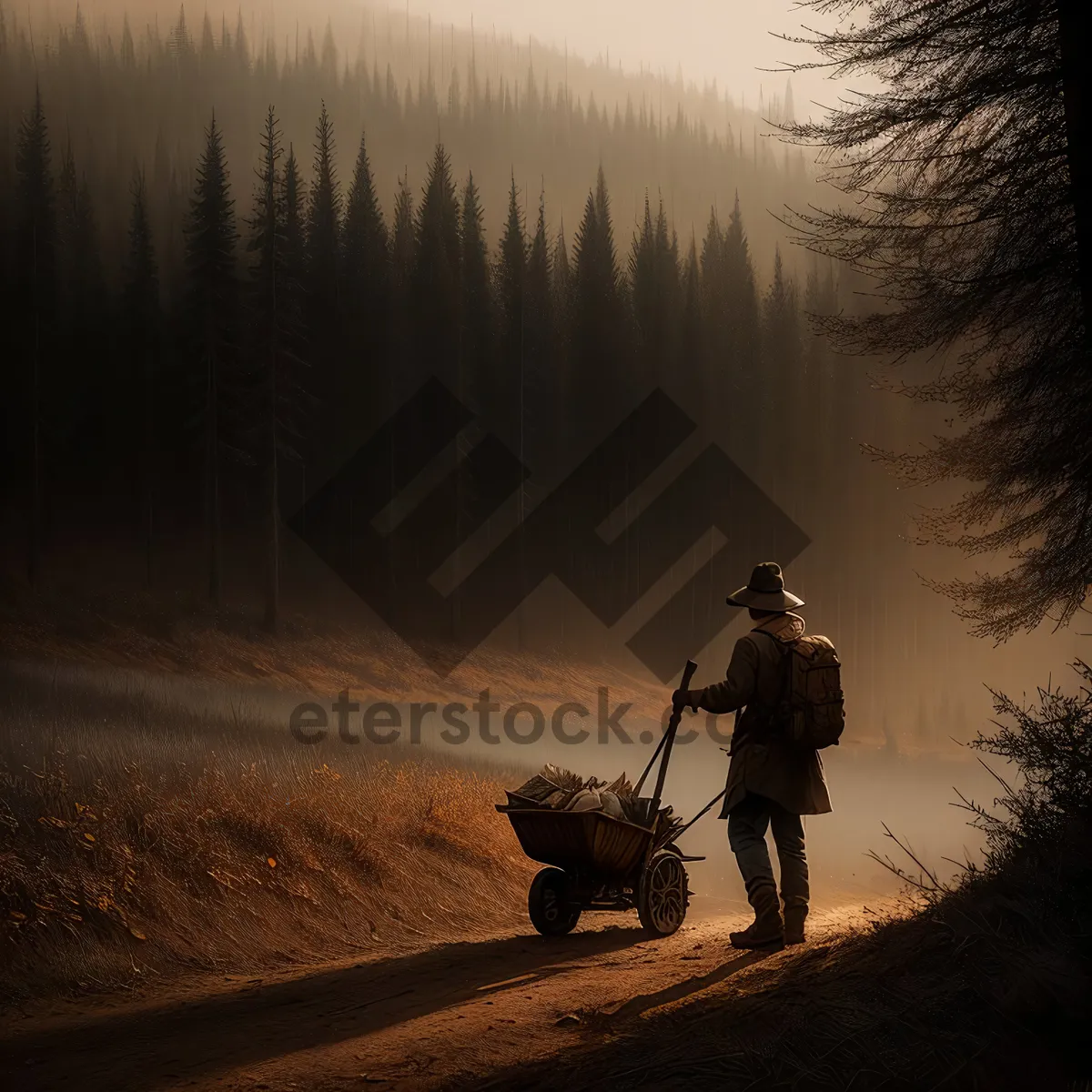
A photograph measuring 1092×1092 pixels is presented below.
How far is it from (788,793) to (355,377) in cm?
4105

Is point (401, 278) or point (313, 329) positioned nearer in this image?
point (313, 329)

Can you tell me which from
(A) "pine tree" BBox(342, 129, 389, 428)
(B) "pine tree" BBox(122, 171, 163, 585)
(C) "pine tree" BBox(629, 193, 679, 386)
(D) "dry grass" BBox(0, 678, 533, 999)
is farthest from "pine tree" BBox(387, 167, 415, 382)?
(D) "dry grass" BBox(0, 678, 533, 999)

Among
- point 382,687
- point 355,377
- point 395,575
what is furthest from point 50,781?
point 355,377

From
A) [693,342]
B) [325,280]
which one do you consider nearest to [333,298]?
[325,280]

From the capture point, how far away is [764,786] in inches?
321

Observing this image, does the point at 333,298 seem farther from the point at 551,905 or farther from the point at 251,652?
the point at 551,905

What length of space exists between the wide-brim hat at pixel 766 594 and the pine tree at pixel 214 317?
1180 inches

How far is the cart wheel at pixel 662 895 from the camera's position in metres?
9.02

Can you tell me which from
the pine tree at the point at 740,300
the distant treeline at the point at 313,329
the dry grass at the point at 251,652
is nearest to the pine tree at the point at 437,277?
the distant treeline at the point at 313,329

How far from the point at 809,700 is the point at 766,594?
96cm

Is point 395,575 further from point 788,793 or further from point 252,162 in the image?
point 788,793

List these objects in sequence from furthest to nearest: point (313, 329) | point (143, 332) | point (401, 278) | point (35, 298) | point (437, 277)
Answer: point (401, 278)
point (437, 277)
point (313, 329)
point (143, 332)
point (35, 298)

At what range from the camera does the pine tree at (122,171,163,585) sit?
143 feet

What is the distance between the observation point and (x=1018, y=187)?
9305 millimetres
